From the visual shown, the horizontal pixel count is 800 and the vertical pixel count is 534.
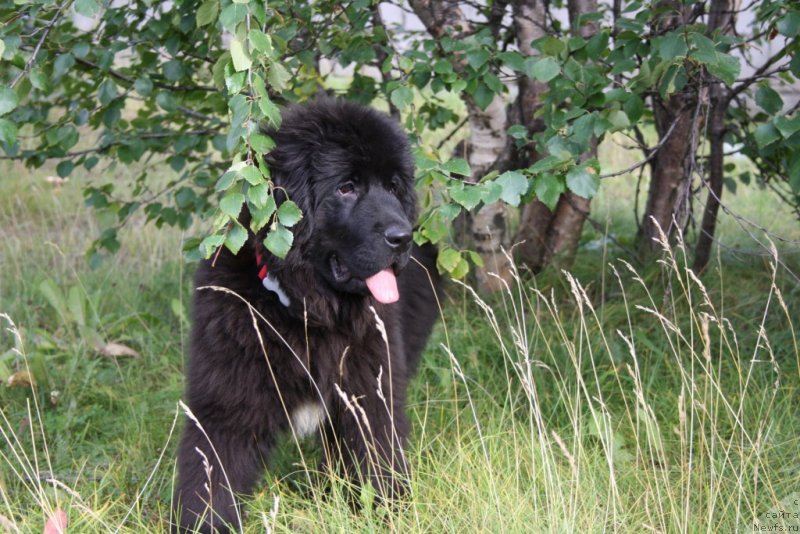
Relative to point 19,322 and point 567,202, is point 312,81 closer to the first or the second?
point 567,202

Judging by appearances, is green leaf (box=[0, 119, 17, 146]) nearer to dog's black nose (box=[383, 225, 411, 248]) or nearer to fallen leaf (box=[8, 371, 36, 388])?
dog's black nose (box=[383, 225, 411, 248])

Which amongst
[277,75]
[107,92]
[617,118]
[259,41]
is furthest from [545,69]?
[107,92]

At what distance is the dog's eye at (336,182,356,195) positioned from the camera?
2.80 metres

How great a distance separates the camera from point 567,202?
15.3ft

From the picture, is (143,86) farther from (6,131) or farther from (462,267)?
(462,267)

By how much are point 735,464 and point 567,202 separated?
2023 mm

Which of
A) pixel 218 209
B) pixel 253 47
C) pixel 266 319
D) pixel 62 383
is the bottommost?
pixel 62 383

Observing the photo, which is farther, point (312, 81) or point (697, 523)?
point (312, 81)

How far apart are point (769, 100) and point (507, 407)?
5.02 ft

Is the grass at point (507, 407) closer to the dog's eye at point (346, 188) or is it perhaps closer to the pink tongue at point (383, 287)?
the pink tongue at point (383, 287)

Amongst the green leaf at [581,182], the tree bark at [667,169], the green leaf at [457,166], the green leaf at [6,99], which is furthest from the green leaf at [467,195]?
the tree bark at [667,169]

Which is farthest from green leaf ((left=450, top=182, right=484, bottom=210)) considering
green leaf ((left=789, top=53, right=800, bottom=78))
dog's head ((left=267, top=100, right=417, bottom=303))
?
green leaf ((left=789, top=53, right=800, bottom=78))

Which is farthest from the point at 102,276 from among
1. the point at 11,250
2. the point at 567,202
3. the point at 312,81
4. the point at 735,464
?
the point at 735,464

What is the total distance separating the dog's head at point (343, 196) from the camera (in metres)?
2.73
